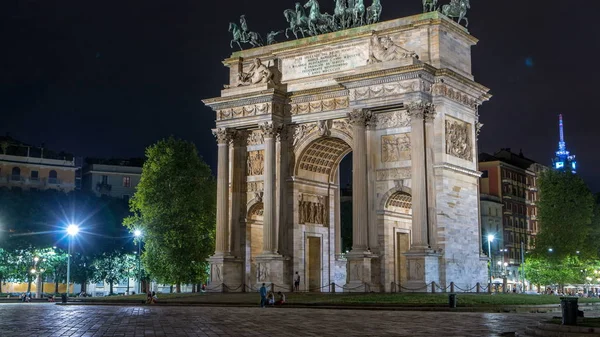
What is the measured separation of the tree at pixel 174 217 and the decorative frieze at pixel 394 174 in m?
16.7

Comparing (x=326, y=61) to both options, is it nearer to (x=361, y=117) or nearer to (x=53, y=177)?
(x=361, y=117)

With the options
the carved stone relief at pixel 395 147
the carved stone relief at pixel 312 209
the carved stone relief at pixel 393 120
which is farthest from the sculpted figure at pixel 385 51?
the carved stone relief at pixel 312 209

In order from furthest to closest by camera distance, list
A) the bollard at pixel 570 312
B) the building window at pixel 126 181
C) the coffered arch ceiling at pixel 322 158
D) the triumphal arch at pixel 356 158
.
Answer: the building window at pixel 126 181
the coffered arch ceiling at pixel 322 158
the triumphal arch at pixel 356 158
the bollard at pixel 570 312

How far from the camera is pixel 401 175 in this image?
4700 centimetres

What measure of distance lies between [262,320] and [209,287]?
26745mm

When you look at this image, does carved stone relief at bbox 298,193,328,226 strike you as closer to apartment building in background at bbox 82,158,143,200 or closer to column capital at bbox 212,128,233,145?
column capital at bbox 212,128,233,145

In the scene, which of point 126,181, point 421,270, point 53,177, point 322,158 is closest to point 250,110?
point 322,158

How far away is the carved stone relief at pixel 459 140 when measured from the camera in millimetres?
47125

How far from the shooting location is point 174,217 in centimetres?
5772

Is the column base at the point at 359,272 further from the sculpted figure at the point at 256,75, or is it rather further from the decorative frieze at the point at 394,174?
the sculpted figure at the point at 256,75

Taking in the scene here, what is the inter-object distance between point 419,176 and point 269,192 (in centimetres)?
1071

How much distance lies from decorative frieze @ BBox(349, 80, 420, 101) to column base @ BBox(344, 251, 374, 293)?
930cm

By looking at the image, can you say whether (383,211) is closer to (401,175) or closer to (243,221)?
(401,175)

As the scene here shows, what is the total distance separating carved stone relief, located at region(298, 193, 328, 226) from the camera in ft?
173
